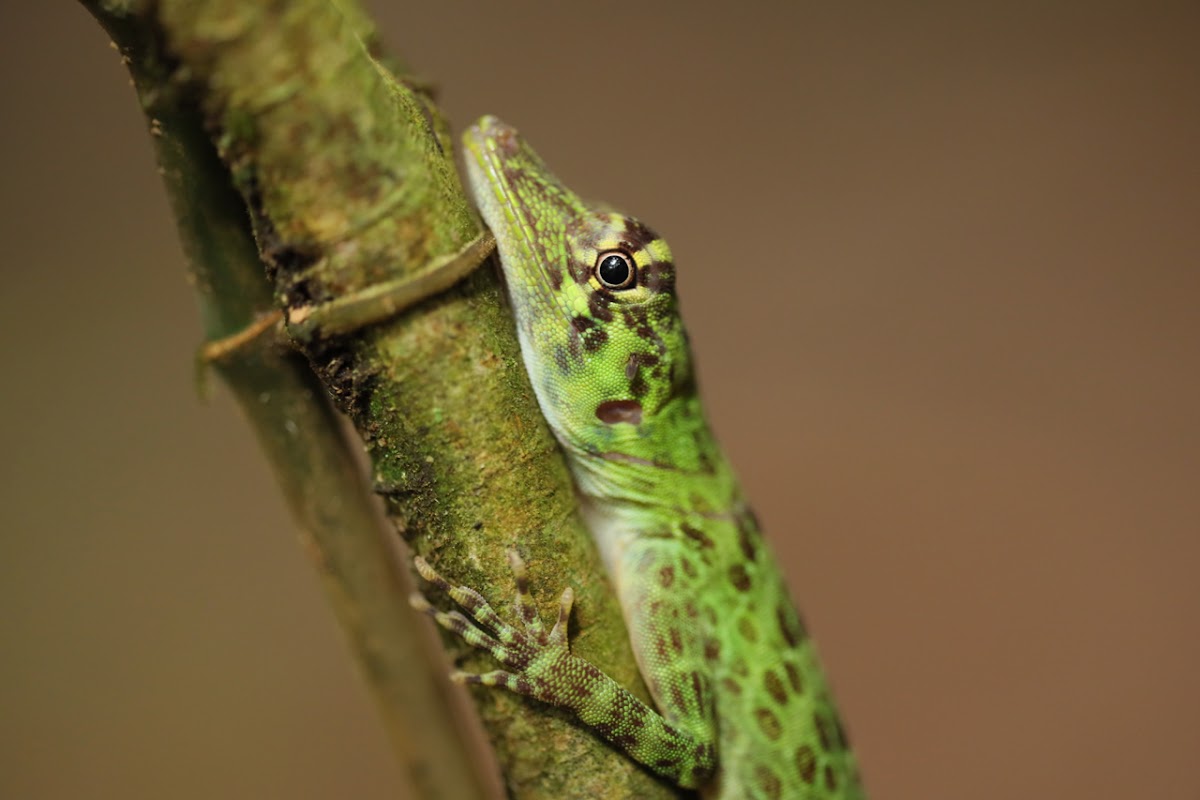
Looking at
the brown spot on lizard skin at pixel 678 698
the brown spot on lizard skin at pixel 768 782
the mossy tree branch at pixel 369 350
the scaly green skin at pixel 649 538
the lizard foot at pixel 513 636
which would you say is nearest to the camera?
the mossy tree branch at pixel 369 350

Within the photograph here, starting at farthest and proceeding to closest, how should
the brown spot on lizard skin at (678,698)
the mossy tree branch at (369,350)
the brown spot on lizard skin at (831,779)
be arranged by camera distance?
the brown spot on lizard skin at (831,779)
the brown spot on lizard skin at (678,698)
the mossy tree branch at (369,350)

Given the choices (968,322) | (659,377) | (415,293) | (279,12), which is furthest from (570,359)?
(968,322)

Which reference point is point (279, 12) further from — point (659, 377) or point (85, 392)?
point (85, 392)

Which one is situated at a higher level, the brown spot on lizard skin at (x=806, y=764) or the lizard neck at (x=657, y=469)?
the lizard neck at (x=657, y=469)

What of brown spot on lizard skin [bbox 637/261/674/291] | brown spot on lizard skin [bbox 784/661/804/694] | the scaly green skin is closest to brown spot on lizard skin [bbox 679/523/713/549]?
the scaly green skin

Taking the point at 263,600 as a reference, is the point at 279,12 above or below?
above

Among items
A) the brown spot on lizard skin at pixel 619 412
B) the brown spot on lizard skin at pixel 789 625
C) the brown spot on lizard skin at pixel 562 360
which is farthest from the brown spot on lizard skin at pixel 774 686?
the brown spot on lizard skin at pixel 562 360

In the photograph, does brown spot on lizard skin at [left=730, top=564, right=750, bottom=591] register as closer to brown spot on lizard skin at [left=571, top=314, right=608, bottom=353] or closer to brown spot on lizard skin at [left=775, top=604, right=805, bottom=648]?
brown spot on lizard skin at [left=775, top=604, right=805, bottom=648]

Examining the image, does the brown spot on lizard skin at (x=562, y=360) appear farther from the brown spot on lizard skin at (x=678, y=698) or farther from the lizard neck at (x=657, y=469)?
the brown spot on lizard skin at (x=678, y=698)
